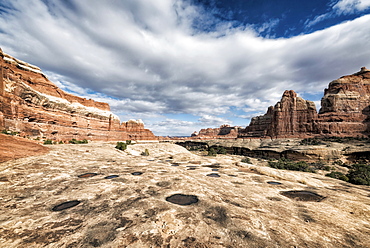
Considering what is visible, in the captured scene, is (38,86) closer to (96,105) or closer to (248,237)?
(96,105)

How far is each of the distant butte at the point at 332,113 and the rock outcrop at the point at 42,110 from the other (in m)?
96.6

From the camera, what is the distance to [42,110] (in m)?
35.3

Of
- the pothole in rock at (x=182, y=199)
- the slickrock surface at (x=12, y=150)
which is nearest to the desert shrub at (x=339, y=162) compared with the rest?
the pothole in rock at (x=182, y=199)

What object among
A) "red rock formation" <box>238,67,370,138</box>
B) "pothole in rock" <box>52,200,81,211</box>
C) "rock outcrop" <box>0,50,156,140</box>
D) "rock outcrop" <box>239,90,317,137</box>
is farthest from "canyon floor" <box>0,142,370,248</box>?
"red rock formation" <box>238,67,370,138</box>

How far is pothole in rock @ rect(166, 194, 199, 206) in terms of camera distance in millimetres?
5961

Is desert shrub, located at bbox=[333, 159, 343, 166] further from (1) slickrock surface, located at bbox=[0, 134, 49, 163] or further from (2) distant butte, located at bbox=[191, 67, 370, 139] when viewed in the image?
(1) slickrock surface, located at bbox=[0, 134, 49, 163]

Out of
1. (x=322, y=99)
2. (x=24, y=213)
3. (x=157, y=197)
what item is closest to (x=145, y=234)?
(x=157, y=197)

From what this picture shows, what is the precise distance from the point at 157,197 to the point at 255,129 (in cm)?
12453

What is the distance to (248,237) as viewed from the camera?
3797 mm

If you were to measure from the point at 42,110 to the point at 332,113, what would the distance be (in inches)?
5007

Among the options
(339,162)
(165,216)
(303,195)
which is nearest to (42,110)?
(165,216)

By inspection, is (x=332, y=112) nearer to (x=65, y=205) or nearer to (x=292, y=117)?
(x=292, y=117)

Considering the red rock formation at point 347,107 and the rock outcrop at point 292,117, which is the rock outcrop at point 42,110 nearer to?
the rock outcrop at point 292,117

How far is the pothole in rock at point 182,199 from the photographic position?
5961 millimetres
